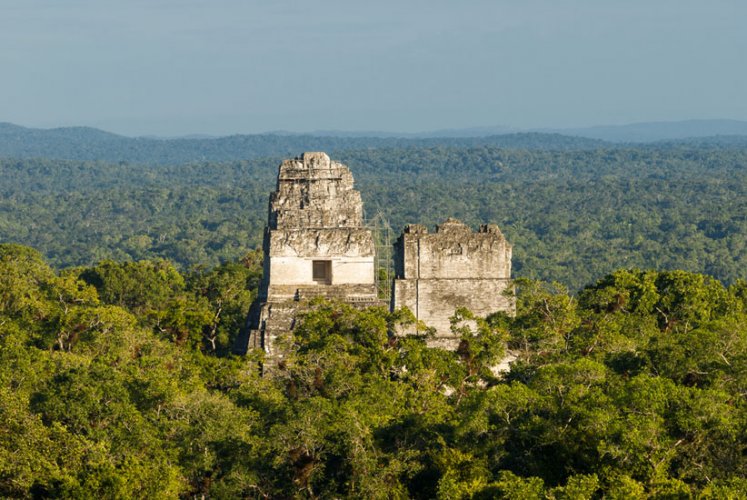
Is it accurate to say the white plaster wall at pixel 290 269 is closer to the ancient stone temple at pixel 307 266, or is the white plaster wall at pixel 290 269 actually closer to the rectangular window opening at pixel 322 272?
the ancient stone temple at pixel 307 266

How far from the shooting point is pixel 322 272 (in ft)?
104

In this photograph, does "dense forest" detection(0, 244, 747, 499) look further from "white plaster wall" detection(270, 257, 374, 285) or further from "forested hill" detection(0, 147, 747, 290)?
"forested hill" detection(0, 147, 747, 290)

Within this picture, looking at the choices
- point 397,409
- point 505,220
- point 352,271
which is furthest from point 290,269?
point 505,220

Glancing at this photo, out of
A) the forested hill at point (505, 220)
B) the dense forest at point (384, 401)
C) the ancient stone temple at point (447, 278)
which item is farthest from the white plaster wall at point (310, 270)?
the forested hill at point (505, 220)

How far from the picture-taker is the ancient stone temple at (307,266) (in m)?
29.8

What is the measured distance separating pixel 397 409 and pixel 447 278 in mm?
5969

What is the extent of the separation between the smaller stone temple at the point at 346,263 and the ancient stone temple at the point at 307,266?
21 mm

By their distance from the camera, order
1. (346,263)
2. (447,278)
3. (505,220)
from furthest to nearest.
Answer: (505,220)
(346,263)
(447,278)

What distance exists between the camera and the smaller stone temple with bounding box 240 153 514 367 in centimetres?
2873

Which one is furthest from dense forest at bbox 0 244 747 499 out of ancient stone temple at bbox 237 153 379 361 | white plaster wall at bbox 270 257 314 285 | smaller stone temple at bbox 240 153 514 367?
white plaster wall at bbox 270 257 314 285

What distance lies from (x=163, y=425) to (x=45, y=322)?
9641 mm

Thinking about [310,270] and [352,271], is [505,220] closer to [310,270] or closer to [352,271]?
[352,271]

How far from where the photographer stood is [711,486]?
1805 cm

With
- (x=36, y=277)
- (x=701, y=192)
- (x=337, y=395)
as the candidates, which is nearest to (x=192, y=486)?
(x=337, y=395)
